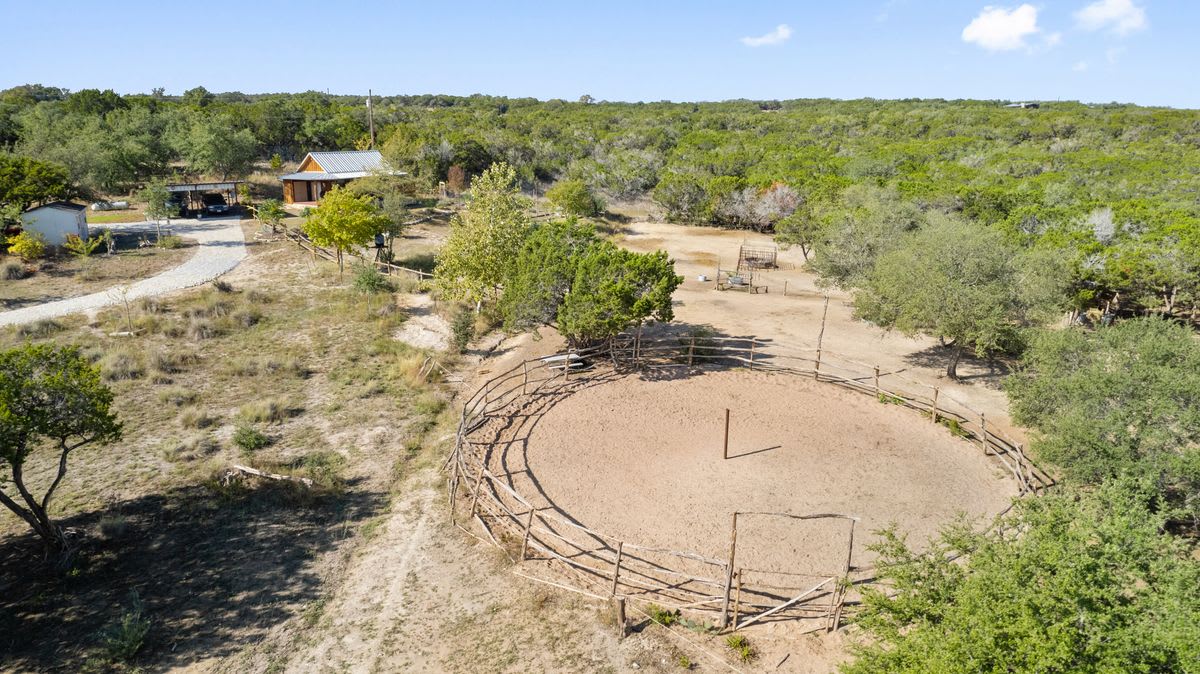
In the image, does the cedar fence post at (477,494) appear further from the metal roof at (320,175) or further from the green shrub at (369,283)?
the metal roof at (320,175)

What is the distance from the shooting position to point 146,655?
11227mm

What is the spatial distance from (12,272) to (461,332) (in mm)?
23925

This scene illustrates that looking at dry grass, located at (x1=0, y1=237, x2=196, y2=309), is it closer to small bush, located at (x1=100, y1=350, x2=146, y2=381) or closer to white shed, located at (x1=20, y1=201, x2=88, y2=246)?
white shed, located at (x1=20, y1=201, x2=88, y2=246)

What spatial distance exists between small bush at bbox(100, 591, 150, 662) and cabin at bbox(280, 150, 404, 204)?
43.0 meters

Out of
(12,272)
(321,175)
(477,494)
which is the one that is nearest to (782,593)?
(477,494)

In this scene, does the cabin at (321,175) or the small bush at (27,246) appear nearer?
the small bush at (27,246)

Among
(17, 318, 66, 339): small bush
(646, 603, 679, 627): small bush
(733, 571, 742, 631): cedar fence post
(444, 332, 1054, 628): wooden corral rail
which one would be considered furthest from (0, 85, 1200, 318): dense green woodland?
(17, 318, 66, 339): small bush

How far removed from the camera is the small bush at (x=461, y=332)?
2627 centimetres

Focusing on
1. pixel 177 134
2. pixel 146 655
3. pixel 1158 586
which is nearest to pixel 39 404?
pixel 146 655

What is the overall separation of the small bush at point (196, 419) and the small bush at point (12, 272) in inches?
800

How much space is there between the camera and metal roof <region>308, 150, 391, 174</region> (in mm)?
51750

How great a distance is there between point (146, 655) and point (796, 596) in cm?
1197

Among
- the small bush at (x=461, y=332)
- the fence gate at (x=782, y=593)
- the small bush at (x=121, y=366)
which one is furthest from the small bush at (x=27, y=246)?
the fence gate at (x=782, y=593)

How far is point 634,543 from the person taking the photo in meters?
14.6
